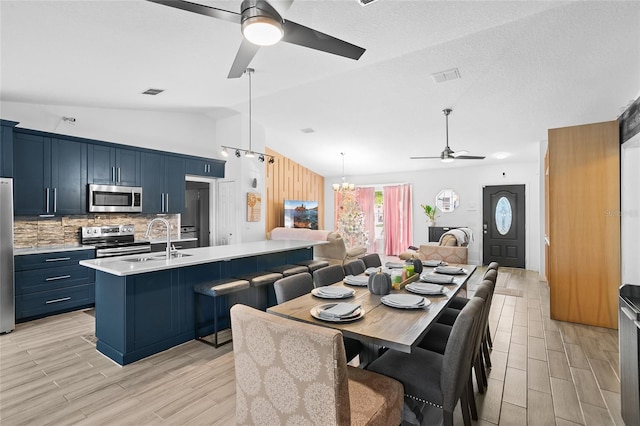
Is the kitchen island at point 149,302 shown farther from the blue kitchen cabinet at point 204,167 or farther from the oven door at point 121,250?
the blue kitchen cabinet at point 204,167

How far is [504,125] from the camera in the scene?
17.5 ft

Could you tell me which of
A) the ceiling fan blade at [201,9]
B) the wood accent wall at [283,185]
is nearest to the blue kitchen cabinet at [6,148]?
the ceiling fan blade at [201,9]

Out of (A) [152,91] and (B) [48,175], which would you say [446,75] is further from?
(B) [48,175]

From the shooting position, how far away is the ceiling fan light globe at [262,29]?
1604mm

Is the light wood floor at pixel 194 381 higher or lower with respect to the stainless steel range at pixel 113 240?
lower

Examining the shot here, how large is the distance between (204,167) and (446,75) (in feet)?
14.5

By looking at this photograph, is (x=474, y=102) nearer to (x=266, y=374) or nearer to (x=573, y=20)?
(x=573, y=20)

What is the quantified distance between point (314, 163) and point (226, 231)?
3578 millimetres

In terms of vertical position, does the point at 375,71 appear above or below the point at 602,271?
above

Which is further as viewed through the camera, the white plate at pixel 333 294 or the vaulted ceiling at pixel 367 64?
the vaulted ceiling at pixel 367 64

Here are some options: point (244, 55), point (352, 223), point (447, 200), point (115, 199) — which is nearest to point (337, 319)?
point (244, 55)

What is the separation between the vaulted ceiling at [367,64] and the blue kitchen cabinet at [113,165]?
27.0 inches

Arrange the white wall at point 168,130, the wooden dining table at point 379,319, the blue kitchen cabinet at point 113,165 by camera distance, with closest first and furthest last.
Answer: the wooden dining table at point 379,319
the white wall at point 168,130
the blue kitchen cabinet at point 113,165

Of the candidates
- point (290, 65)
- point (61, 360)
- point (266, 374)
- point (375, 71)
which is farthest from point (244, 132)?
point (266, 374)
